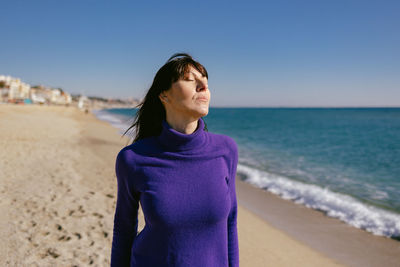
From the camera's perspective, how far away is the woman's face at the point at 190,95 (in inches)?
50.7

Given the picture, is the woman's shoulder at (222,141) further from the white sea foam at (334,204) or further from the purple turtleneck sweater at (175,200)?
the white sea foam at (334,204)

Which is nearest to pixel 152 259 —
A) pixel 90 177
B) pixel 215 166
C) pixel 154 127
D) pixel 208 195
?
pixel 208 195

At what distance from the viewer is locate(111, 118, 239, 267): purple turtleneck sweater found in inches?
47.8

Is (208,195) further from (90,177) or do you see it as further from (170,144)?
(90,177)

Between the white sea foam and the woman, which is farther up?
the woman

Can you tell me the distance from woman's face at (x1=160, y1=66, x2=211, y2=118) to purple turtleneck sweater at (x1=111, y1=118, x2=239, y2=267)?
0.36 feet

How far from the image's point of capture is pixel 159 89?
144cm

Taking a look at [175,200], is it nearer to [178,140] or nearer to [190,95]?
[178,140]

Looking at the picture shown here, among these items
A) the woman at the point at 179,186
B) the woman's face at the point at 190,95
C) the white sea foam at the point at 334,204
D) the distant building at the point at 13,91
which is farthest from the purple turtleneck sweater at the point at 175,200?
the distant building at the point at 13,91

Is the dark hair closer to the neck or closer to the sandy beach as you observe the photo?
the neck

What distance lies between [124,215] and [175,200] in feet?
1.09

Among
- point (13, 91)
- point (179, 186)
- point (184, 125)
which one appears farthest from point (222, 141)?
point (13, 91)

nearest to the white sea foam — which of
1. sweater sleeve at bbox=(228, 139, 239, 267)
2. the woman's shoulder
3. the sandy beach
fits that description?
the sandy beach

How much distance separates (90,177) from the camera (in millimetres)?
8102
